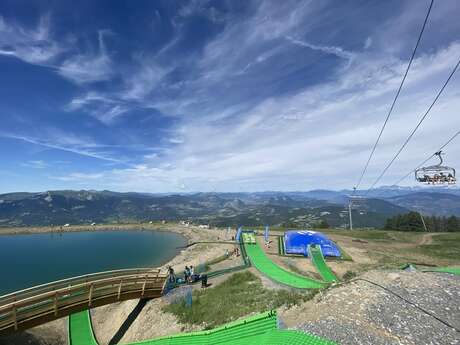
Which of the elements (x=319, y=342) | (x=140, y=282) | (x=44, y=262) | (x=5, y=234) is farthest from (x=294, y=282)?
(x=5, y=234)

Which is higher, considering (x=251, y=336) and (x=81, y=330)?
(x=251, y=336)

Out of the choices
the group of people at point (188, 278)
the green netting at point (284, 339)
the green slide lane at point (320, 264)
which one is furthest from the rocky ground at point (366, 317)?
the green slide lane at point (320, 264)

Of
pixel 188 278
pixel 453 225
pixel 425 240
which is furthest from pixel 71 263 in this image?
pixel 453 225

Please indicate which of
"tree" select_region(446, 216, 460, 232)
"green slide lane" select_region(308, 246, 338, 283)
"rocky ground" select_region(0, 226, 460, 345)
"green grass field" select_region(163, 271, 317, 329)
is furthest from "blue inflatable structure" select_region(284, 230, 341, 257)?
"tree" select_region(446, 216, 460, 232)

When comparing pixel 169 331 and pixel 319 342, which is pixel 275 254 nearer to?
pixel 169 331

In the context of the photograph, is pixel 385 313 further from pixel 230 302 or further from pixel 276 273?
pixel 276 273

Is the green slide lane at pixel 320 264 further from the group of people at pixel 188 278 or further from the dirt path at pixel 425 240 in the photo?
the dirt path at pixel 425 240

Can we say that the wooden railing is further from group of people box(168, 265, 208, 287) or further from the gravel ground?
the gravel ground
